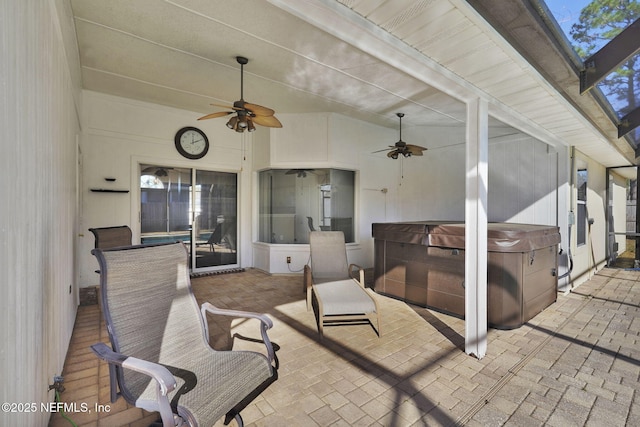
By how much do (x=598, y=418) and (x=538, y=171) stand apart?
13.9 ft

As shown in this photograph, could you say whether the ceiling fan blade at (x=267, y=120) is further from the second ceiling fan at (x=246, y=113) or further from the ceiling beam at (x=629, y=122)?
the ceiling beam at (x=629, y=122)

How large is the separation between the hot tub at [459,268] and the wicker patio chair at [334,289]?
66cm

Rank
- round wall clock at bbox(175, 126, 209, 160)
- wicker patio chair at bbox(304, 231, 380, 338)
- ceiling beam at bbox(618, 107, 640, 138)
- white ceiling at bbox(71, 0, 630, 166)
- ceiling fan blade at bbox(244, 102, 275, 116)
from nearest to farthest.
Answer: white ceiling at bbox(71, 0, 630, 166) → wicker patio chair at bbox(304, 231, 380, 338) → ceiling fan blade at bbox(244, 102, 275, 116) → ceiling beam at bbox(618, 107, 640, 138) → round wall clock at bbox(175, 126, 209, 160)

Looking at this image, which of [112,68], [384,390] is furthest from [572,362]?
[112,68]

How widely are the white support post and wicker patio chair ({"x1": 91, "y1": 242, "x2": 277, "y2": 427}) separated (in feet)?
6.44

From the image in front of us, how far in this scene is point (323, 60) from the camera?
359cm

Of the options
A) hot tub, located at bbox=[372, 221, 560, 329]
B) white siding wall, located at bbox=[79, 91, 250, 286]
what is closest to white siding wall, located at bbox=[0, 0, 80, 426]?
white siding wall, located at bbox=[79, 91, 250, 286]

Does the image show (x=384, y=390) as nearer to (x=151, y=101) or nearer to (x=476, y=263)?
(x=476, y=263)

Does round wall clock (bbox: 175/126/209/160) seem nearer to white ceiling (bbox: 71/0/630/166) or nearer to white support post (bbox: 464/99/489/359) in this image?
white ceiling (bbox: 71/0/630/166)

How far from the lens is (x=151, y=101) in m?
5.24

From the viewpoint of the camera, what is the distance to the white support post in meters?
2.71

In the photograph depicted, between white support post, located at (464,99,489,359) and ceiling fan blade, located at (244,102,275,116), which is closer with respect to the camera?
white support post, located at (464,99,489,359)

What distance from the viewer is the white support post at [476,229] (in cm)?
271

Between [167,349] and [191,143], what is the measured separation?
4.86 metres
